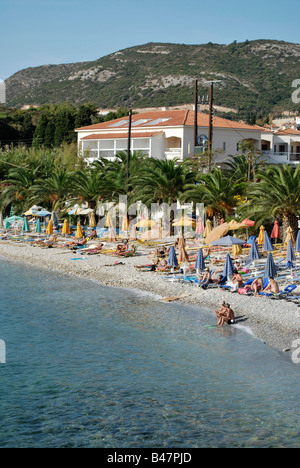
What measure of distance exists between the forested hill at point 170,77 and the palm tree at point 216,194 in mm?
82882

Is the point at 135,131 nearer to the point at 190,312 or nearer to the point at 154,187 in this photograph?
the point at 154,187

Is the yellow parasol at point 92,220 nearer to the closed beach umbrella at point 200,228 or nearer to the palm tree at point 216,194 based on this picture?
the palm tree at point 216,194

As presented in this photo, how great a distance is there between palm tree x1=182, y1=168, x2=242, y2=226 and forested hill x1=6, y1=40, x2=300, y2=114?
82882mm

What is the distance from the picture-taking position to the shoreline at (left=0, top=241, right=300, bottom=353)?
1883 centimetres

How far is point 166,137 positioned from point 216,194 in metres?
20.1

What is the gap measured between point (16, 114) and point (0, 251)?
61255 mm

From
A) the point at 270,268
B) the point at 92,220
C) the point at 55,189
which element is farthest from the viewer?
the point at 55,189

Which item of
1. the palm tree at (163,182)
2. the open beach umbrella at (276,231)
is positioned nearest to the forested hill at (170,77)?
the palm tree at (163,182)

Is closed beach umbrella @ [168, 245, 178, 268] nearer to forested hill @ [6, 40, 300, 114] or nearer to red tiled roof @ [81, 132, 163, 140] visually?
red tiled roof @ [81, 132, 163, 140]

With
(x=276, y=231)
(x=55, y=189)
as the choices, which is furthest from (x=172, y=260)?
(x=55, y=189)

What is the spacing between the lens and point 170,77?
5433 inches

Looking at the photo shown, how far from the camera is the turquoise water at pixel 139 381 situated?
12766 mm

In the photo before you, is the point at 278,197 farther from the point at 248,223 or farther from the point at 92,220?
the point at 92,220
